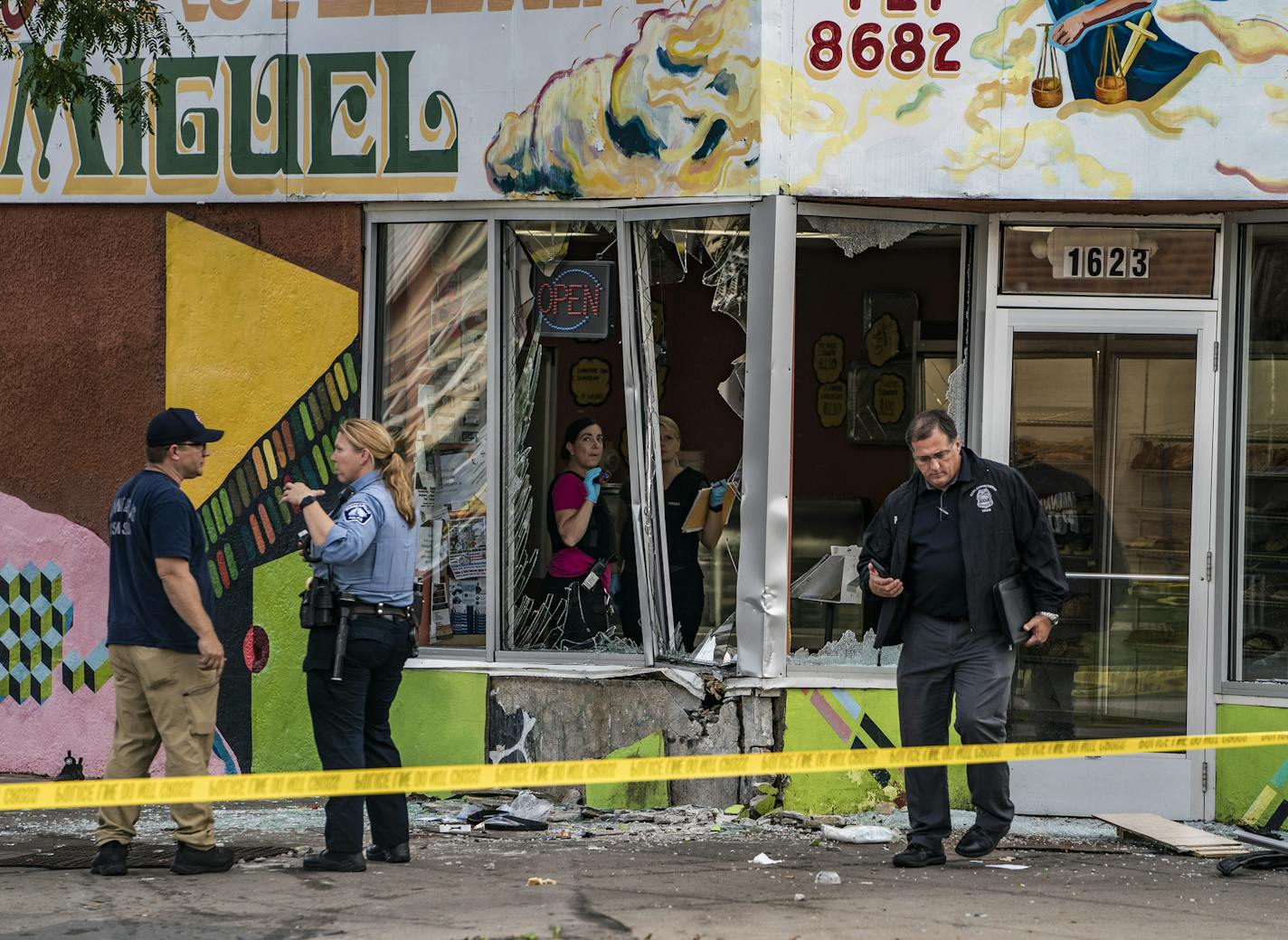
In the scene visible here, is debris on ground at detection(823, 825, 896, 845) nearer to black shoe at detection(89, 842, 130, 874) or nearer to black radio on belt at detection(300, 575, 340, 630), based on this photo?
black radio on belt at detection(300, 575, 340, 630)

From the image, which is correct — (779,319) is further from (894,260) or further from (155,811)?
(155,811)

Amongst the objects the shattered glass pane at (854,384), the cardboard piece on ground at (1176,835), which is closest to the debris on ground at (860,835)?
the shattered glass pane at (854,384)

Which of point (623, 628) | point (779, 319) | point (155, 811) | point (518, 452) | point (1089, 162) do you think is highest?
point (1089, 162)

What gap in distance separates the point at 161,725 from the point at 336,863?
0.92 meters

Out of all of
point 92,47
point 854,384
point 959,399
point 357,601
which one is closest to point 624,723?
point 357,601

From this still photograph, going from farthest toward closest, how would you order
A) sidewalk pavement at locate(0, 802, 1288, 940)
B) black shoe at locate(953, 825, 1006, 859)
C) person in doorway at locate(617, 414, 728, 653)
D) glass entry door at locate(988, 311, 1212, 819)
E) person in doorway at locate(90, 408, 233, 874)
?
person in doorway at locate(617, 414, 728, 653), glass entry door at locate(988, 311, 1212, 819), black shoe at locate(953, 825, 1006, 859), person in doorway at locate(90, 408, 233, 874), sidewalk pavement at locate(0, 802, 1288, 940)

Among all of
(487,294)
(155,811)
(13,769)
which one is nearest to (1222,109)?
(487,294)

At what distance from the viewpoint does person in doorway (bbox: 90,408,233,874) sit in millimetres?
6719

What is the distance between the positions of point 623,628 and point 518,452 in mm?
1093

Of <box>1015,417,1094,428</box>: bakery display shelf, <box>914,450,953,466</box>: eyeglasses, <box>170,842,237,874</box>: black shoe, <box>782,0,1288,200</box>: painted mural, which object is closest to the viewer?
<box>170,842,237,874</box>: black shoe

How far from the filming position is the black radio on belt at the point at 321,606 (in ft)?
22.1

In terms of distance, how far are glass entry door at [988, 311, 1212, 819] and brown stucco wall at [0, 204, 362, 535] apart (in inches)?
156

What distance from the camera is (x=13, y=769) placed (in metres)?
9.15

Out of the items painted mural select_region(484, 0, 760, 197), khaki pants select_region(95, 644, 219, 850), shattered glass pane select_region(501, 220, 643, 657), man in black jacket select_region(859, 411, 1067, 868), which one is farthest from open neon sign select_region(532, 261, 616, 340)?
khaki pants select_region(95, 644, 219, 850)
